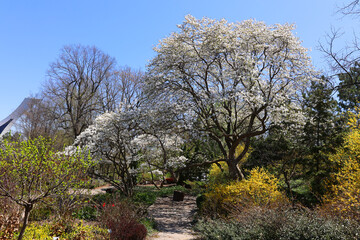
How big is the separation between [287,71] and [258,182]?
4.64m

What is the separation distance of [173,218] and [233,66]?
621 cm

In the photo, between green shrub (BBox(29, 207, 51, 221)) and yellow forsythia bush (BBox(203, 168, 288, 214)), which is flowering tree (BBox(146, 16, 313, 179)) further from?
green shrub (BBox(29, 207, 51, 221))

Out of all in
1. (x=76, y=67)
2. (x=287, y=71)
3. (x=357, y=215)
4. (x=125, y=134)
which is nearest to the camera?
(x=357, y=215)

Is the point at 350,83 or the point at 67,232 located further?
the point at 350,83

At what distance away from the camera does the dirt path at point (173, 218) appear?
7688mm

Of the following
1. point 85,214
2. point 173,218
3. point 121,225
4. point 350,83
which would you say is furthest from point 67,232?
point 350,83

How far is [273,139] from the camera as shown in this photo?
12664 mm

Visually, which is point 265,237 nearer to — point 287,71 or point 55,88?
point 287,71

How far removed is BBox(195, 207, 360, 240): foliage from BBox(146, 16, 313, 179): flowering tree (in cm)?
426

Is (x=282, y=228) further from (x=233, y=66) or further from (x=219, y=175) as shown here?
(x=219, y=175)

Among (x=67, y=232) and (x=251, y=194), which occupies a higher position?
(x=251, y=194)

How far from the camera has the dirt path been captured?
25.2 feet

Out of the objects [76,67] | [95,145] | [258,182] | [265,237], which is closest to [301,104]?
[258,182]

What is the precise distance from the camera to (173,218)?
33.9 ft
